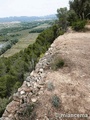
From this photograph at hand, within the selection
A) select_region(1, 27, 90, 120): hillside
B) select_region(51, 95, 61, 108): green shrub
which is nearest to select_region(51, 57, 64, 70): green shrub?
select_region(1, 27, 90, 120): hillside

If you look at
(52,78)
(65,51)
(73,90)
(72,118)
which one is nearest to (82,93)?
(73,90)

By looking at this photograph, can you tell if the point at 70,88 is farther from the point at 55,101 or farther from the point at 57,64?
the point at 57,64

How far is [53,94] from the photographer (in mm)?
10078

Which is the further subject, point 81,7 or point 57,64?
point 81,7

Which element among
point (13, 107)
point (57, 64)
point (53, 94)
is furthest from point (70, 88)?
point (57, 64)

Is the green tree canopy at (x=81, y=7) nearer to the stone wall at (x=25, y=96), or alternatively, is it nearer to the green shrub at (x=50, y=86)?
the stone wall at (x=25, y=96)

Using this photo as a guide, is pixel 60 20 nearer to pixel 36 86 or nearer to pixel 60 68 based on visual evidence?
pixel 60 68

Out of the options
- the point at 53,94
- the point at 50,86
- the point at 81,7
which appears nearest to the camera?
the point at 53,94

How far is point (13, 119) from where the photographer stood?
9000 millimetres

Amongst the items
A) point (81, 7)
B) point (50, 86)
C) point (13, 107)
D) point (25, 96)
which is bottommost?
point (13, 107)

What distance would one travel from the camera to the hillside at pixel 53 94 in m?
8.95

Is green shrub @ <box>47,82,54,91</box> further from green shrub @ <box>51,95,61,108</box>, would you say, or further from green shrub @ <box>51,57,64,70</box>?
green shrub @ <box>51,57,64,70</box>

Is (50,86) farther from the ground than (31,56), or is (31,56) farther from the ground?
(50,86)

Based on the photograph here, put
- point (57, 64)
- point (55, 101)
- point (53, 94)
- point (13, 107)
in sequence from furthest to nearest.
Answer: point (57, 64) → point (53, 94) → point (13, 107) → point (55, 101)
